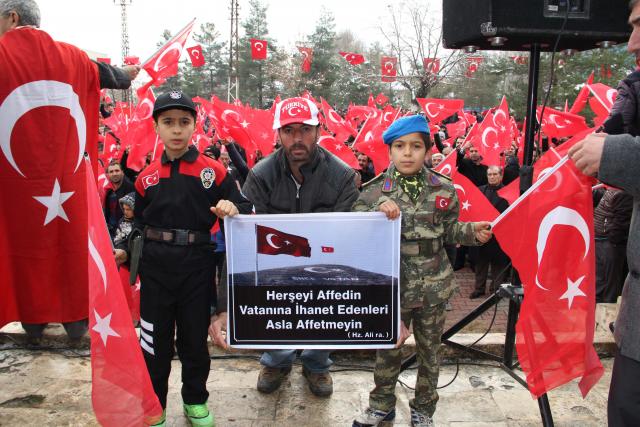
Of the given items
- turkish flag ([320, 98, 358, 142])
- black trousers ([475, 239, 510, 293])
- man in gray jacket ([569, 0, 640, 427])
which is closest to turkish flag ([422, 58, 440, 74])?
turkish flag ([320, 98, 358, 142])

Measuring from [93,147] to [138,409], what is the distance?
5.01ft

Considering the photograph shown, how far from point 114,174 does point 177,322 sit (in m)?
3.56

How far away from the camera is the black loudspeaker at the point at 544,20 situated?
289 centimetres

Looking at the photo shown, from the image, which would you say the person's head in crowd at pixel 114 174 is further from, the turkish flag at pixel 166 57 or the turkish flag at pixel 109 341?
the turkish flag at pixel 109 341

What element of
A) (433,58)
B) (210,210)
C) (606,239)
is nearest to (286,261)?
(210,210)

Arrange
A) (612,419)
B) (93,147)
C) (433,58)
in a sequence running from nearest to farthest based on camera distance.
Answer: (612,419) → (93,147) → (433,58)

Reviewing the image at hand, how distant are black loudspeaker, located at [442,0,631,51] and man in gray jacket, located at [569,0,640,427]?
1050 millimetres

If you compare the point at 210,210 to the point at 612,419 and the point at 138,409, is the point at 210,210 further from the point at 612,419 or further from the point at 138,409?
the point at 612,419

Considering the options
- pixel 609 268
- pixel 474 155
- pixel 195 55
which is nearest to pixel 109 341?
pixel 609 268

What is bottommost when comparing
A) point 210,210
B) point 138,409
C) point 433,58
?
point 138,409

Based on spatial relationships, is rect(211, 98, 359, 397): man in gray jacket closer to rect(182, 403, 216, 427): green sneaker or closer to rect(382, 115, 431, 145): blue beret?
rect(382, 115, 431, 145): blue beret

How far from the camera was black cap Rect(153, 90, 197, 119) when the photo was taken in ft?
9.04

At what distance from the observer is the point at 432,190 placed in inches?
112

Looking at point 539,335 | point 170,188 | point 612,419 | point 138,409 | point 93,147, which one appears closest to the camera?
point 612,419
